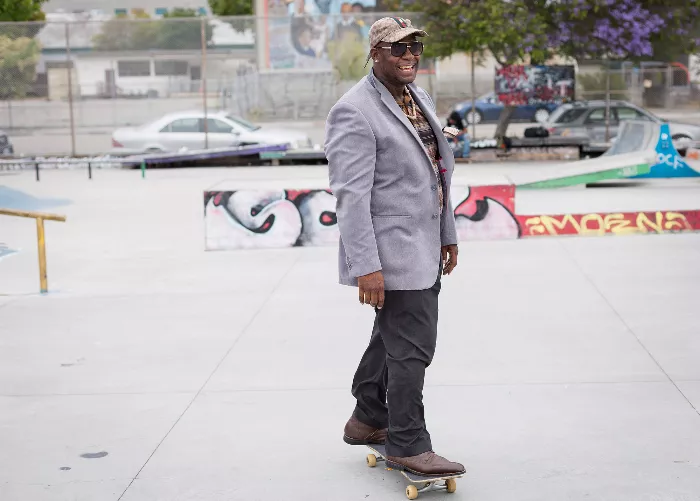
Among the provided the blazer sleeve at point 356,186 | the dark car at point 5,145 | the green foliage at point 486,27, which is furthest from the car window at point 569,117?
the blazer sleeve at point 356,186

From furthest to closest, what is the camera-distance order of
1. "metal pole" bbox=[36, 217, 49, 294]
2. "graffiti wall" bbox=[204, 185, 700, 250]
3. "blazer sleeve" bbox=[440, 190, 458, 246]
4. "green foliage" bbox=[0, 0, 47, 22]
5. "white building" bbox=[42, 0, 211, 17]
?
"white building" bbox=[42, 0, 211, 17] < "green foliage" bbox=[0, 0, 47, 22] < "graffiti wall" bbox=[204, 185, 700, 250] < "metal pole" bbox=[36, 217, 49, 294] < "blazer sleeve" bbox=[440, 190, 458, 246]

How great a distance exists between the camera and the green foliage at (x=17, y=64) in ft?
79.9

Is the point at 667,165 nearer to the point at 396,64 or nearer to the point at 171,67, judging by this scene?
the point at 171,67

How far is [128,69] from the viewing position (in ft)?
79.5

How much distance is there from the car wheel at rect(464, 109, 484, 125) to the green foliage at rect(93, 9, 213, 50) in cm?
602

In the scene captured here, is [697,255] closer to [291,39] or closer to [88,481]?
[88,481]

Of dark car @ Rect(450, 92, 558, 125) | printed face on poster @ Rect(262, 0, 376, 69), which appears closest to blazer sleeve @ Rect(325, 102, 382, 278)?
dark car @ Rect(450, 92, 558, 125)

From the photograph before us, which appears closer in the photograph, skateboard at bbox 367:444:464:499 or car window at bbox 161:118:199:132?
skateboard at bbox 367:444:464:499

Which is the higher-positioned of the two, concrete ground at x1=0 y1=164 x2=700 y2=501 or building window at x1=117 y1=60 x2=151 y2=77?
building window at x1=117 y1=60 x2=151 y2=77

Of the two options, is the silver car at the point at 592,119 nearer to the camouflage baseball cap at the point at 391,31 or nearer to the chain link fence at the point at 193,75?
the chain link fence at the point at 193,75

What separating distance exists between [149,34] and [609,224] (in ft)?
46.9

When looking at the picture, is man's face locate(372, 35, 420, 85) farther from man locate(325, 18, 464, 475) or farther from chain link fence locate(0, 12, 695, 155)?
chain link fence locate(0, 12, 695, 155)

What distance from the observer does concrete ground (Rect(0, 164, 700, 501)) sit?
504 centimetres

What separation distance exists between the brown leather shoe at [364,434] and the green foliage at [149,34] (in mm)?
19865
